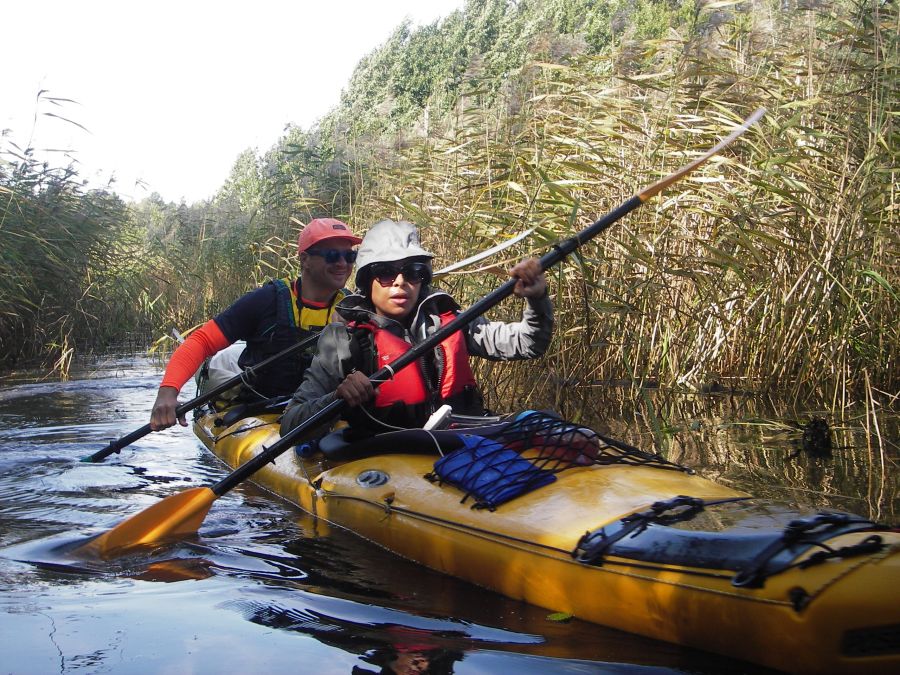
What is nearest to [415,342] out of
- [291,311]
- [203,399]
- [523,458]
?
[523,458]

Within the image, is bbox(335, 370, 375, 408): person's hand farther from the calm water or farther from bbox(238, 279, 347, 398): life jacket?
bbox(238, 279, 347, 398): life jacket

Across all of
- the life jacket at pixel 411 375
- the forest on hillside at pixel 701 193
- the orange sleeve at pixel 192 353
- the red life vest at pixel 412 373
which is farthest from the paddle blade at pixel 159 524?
the forest on hillside at pixel 701 193

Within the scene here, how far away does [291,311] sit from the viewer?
5113 millimetres

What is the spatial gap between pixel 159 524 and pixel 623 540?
194 centimetres

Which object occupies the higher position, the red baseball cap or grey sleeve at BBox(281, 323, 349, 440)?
the red baseball cap

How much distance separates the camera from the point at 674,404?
525 cm

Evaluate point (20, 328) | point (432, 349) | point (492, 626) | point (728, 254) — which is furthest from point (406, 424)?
point (20, 328)

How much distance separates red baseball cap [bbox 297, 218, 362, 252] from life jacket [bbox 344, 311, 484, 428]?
135 centimetres

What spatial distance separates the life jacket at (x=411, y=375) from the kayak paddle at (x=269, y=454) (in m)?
0.12

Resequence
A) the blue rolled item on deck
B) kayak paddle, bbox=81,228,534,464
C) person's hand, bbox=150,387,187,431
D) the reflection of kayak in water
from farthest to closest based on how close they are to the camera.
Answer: kayak paddle, bbox=81,228,534,464, person's hand, bbox=150,387,187,431, the blue rolled item on deck, the reflection of kayak in water

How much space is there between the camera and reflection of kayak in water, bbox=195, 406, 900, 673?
1.94 meters

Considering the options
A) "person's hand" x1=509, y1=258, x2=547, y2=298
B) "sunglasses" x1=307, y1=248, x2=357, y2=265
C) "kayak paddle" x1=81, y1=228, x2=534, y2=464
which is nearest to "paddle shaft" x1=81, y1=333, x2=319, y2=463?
"kayak paddle" x1=81, y1=228, x2=534, y2=464

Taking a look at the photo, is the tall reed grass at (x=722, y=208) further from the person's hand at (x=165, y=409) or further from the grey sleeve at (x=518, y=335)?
the person's hand at (x=165, y=409)

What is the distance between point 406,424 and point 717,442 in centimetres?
178
